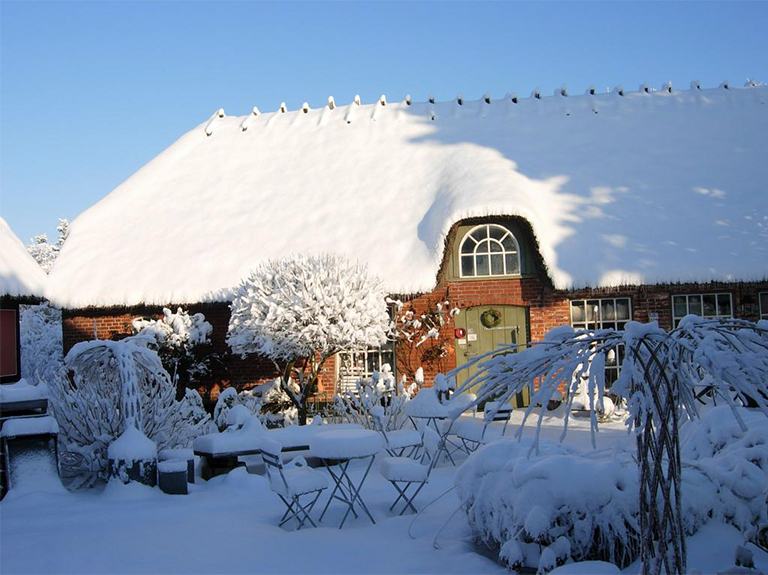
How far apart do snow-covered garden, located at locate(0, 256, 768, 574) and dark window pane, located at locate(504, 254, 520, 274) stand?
160 inches

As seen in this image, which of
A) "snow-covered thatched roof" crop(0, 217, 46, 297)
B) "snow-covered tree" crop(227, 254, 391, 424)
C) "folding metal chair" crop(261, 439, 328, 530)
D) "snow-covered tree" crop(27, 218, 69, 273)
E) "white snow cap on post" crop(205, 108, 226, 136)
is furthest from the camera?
"snow-covered tree" crop(27, 218, 69, 273)

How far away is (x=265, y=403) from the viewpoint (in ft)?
41.8

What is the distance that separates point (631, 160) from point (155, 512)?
12198 millimetres

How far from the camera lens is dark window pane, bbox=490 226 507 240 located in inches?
549

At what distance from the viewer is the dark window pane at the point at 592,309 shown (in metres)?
13.7

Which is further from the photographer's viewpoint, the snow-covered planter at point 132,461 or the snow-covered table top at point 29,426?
the snow-covered planter at point 132,461

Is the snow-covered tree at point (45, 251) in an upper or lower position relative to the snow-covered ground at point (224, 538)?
upper

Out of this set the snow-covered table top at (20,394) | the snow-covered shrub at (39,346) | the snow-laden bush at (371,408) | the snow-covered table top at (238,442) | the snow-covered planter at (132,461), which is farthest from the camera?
the snow-covered shrub at (39,346)

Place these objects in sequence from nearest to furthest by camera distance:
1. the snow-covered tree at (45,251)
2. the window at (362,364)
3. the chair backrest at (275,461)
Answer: the chair backrest at (275,461), the window at (362,364), the snow-covered tree at (45,251)

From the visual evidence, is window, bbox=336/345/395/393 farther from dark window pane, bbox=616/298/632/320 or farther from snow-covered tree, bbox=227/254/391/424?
dark window pane, bbox=616/298/632/320

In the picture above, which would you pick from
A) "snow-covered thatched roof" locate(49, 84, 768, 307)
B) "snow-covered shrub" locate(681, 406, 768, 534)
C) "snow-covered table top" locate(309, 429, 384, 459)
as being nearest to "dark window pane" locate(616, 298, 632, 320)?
"snow-covered thatched roof" locate(49, 84, 768, 307)

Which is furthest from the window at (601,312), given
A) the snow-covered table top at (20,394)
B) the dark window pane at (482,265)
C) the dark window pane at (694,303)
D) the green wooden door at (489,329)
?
the snow-covered table top at (20,394)

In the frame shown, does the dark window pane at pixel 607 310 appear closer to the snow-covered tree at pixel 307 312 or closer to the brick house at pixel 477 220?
the brick house at pixel 477 220

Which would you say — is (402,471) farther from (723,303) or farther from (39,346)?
(39,346)
